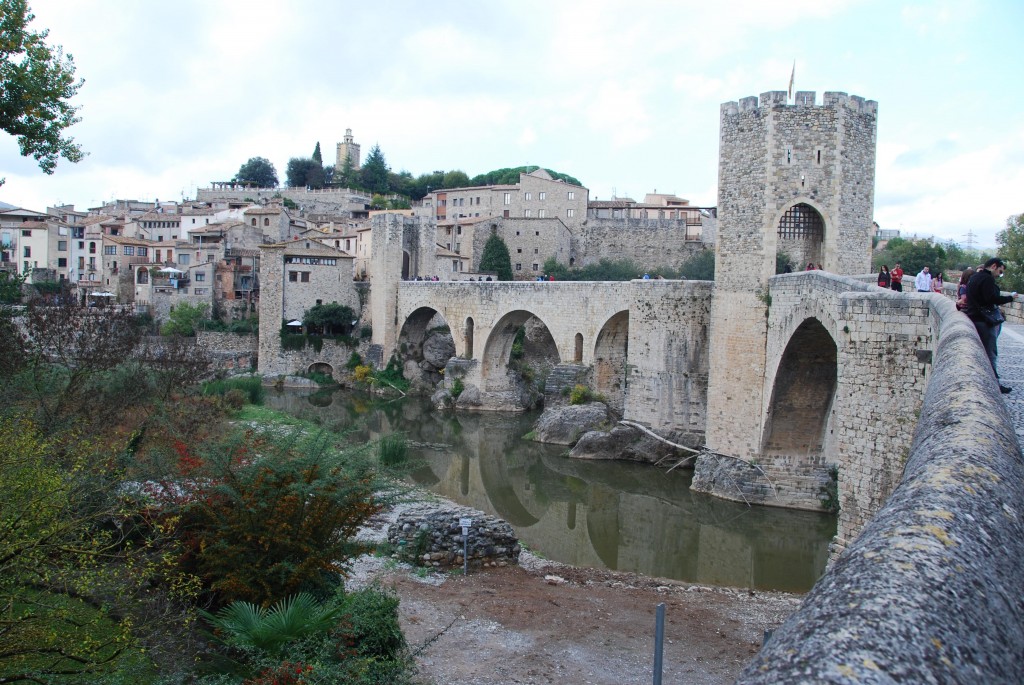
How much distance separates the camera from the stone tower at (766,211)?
49.7ft

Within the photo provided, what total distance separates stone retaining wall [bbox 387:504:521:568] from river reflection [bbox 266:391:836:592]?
109 centimetres

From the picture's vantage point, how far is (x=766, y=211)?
50.9 feet

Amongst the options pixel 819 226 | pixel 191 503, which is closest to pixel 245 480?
pixel 191 503

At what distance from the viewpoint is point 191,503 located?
7004mm

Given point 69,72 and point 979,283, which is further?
point 69,72

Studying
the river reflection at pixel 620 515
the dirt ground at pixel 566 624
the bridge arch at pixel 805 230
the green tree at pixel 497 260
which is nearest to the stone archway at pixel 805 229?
the bridge arch at pixel 805 230

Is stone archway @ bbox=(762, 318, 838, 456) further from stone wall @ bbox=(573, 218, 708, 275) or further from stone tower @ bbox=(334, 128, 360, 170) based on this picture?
stone tower @ bbox=(334, 128, 360, 170)

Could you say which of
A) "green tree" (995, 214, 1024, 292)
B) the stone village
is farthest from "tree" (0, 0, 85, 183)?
"green tree" (995, 214, 1024, 292)

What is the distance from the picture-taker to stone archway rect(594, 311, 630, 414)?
2433 cm

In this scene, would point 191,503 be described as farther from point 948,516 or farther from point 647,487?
point 647,487

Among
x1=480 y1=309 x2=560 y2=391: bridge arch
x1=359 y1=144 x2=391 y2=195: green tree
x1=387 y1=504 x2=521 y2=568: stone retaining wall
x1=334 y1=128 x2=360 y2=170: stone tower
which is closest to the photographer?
x1=387 y1=504 x2=521 y2=568: stone retaining wall

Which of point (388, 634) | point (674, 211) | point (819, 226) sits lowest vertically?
point (388, 634)

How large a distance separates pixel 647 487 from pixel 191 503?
40.9ft

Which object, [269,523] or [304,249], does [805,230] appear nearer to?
[269,523]
